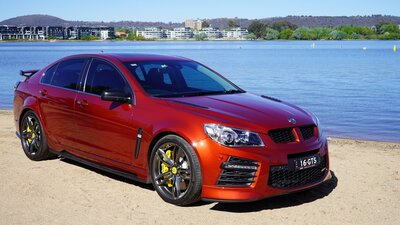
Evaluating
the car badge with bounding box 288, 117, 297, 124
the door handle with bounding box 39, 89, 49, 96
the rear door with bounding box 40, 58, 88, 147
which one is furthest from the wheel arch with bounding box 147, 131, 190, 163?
the door handle with bounding box 39, 89, 49, 96

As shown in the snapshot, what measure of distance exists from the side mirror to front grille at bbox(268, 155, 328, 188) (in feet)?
6.05

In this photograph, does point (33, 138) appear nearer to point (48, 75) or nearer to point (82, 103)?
point (48, 75)

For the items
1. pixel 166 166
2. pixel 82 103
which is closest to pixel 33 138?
pixel 82 103

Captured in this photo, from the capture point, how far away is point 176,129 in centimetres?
588

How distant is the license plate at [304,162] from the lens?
18.9ft

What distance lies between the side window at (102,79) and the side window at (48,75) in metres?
0.99

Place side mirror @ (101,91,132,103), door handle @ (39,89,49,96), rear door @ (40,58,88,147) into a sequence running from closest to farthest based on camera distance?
side mirror @ (101,91,132,103) → rear door @ (40,58,88,147) → door handle @ (39,89,49,96)

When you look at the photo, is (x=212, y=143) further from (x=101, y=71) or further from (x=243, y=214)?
(x=101, y=71)

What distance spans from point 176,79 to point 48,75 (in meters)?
2.13

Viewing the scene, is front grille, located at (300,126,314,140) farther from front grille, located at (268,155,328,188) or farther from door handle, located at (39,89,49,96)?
door handle, located at (39,89,49,96)

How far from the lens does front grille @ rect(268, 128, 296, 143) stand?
5.77 m

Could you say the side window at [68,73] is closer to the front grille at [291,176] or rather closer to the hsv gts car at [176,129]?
the hsv gts car at [176,129]

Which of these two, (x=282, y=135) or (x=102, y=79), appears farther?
(x=102, y=79)

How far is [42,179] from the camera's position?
286 inches
